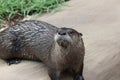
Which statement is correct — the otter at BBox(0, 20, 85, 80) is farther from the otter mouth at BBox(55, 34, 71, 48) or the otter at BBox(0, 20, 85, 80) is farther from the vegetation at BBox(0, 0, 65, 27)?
the vegetation at BBox(0, 0, 65, 27)

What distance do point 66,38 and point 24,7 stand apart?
6.01ft

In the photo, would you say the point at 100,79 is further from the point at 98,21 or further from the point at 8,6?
the point at 8,6

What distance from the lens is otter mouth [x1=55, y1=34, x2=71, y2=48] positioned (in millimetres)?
3330

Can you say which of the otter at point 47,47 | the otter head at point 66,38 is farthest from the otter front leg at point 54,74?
the otter head at point 66,38

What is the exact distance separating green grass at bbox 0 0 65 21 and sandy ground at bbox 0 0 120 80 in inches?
6.9

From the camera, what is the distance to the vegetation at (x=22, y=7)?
496 cm

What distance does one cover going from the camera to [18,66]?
4051 millimetres

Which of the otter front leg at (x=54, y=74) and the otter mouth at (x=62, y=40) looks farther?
the otter front leg at (x=54, y=74)

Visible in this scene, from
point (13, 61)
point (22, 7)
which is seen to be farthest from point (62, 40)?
point (22, 7)

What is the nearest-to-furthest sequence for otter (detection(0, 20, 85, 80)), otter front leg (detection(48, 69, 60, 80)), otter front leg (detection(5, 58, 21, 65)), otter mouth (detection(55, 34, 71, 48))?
otter mouth (detection(55, 34, 71, 48)), otter (detection(0, 20, 85, 80)), otter front leg (detection(48, 69, 60, 80)), otter front leg (detection(5, 58, 21, 65))

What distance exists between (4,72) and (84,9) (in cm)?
131

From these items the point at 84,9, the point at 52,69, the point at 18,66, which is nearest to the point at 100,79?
the point at 52,69

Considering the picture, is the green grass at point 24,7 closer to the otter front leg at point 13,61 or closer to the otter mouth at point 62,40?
the otter front leg at point 13,61

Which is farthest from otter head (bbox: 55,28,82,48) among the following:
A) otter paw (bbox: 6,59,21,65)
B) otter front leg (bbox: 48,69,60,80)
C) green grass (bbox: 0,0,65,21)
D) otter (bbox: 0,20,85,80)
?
green grass (bbox: 0,0,65,21)
